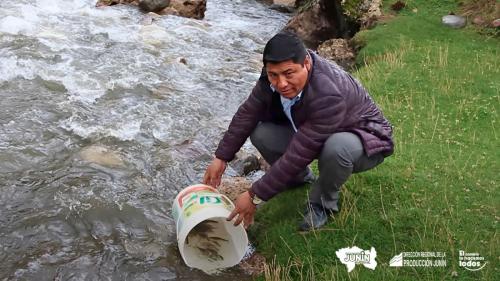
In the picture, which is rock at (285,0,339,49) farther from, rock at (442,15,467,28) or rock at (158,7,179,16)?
rock at (158,7,179,16)

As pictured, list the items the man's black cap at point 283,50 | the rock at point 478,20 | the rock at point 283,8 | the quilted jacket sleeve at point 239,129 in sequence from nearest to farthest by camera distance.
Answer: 1. the man's black cap at point 283,50
2. the quilted jacket sleeve at point 239,129
3. the rock at point 478,20
4. the rock at point 283,8

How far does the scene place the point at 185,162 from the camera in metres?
7.00

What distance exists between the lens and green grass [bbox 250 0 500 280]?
4.64m

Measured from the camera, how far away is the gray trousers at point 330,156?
4.43 meters

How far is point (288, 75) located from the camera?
4.12m

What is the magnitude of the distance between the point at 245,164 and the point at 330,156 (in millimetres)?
2684

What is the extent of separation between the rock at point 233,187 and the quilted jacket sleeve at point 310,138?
5.50 feet

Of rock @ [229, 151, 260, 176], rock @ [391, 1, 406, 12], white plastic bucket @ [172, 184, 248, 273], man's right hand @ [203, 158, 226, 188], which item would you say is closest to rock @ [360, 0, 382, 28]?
rock @ [391, 1, 406, 12]

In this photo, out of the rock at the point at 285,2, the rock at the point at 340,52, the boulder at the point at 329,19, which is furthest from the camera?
the rock at the point at 285,2

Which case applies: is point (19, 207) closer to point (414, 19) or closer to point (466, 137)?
point (466, 137)

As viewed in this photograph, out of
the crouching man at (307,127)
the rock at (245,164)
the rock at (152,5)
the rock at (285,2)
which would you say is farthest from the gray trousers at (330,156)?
the rock at (285,2)

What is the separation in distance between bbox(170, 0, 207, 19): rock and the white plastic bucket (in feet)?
37.1

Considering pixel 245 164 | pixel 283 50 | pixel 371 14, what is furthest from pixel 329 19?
pixel 283 50

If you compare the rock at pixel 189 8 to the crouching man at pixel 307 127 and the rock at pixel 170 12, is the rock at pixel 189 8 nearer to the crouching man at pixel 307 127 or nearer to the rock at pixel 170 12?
the rock at pixel 170 12
